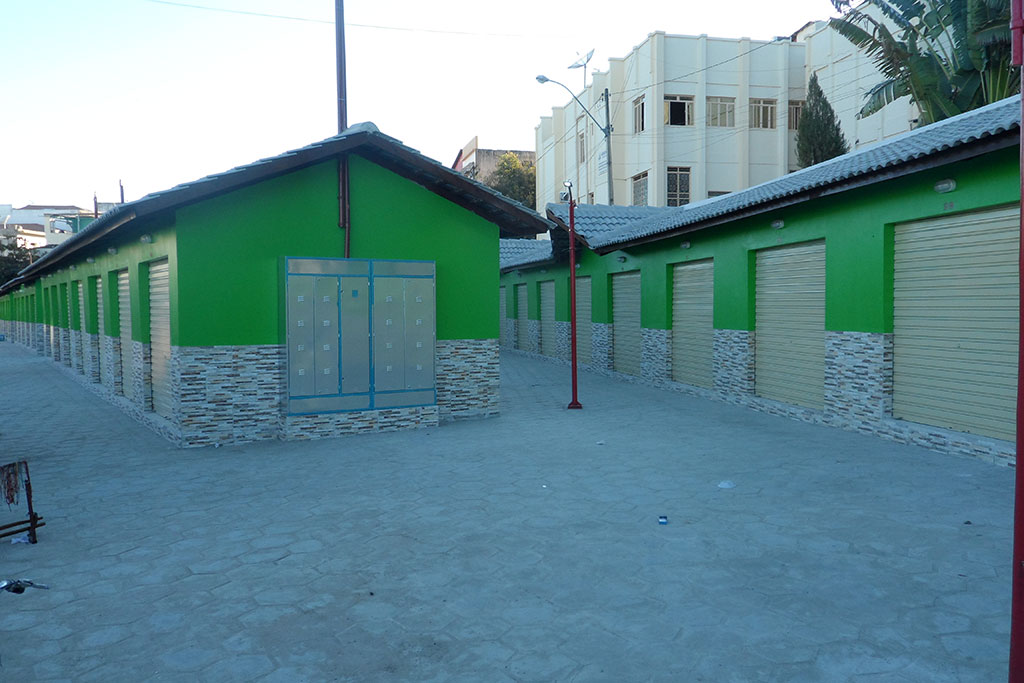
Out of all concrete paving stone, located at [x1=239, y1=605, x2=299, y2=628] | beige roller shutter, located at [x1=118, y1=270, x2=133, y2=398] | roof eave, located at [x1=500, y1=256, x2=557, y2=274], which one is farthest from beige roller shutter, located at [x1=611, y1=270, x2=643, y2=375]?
concrete paving stone, located at [x1=239, y1=605, x2=299, y2=628]

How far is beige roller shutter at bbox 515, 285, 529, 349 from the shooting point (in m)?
29.0

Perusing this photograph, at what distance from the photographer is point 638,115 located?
3919cm

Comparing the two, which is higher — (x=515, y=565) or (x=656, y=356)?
(x=656, y=356)

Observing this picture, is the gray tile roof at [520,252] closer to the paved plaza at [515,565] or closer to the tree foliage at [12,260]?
the paved plaza at [515,565]

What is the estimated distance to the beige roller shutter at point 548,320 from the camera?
25656 millimetres

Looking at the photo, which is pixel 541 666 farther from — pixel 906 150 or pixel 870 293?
pixel 906 150

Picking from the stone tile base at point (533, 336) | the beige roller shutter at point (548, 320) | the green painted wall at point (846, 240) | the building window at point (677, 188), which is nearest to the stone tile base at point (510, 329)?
the stone tile base at point (533, 336)

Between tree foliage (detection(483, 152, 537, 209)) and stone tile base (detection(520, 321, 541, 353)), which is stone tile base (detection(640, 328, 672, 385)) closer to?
stone tile base (detection(520, 321, 541, 353))

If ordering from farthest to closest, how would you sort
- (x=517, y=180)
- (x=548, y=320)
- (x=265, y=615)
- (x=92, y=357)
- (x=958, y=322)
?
(x=517, y=180), (x=548, y=320), (x=92, y=357), (x=958, y=322), (x=265, y=615)

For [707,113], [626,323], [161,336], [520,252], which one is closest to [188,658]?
[161,336]

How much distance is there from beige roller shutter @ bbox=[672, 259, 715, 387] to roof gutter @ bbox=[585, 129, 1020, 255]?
40.9 inches

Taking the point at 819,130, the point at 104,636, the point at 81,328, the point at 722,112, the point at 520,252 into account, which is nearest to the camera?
the point at 104,636

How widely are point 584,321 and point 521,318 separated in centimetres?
695

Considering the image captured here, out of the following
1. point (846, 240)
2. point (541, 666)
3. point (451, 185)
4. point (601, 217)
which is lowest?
point (541, 666)
